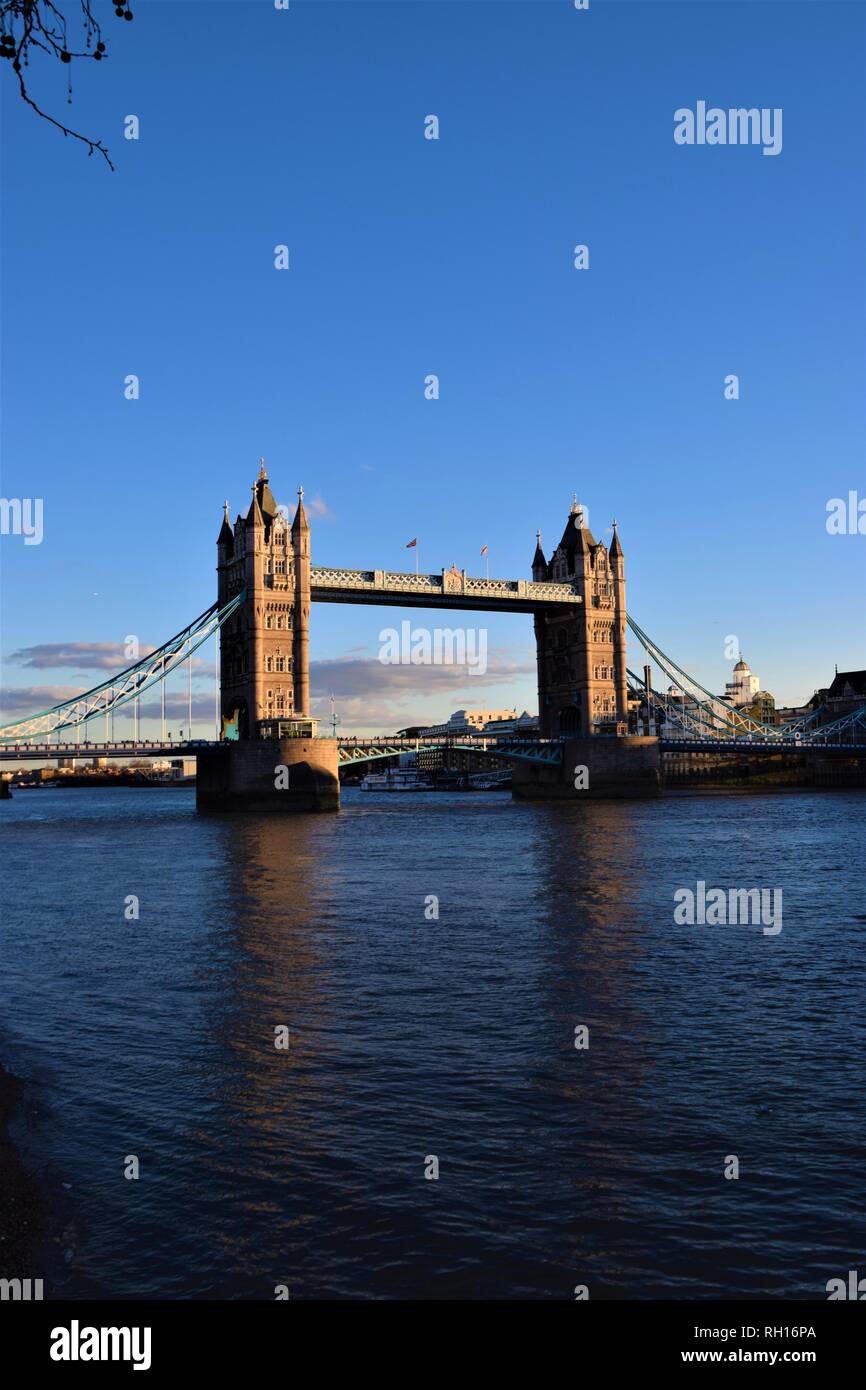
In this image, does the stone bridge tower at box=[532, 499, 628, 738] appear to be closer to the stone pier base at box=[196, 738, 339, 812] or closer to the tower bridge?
the tower bridge

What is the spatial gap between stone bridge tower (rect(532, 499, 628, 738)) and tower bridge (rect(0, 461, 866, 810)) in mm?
151

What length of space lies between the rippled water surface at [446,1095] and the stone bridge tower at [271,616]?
58.3 m

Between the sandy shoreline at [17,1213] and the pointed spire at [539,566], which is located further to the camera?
the pointed spire at [539,566]

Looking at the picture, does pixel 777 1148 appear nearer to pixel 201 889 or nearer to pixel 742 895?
pixel 742 895

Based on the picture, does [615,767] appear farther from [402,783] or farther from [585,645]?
[402,783]

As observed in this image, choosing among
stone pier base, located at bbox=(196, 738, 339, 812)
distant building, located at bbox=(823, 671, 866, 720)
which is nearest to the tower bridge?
stone pier base, located at bbox=(196, 738, 339, 812)

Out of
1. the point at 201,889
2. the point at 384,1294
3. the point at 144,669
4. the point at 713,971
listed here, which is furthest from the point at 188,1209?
the point at 144,669

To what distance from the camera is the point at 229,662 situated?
323 ft

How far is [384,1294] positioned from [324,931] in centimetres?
1853

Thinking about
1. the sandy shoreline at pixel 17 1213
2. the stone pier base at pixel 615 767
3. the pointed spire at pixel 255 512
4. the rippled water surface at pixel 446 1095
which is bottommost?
the rippled water surface at pixel 446 1095

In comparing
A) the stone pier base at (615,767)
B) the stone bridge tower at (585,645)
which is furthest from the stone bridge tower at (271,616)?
the stone bridge tower at (585,645)

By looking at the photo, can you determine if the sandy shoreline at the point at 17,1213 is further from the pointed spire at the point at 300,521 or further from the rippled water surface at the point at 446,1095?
the pointed spire at the point at 300,521

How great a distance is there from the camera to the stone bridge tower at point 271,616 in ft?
296

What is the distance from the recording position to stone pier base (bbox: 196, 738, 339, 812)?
83812mm
